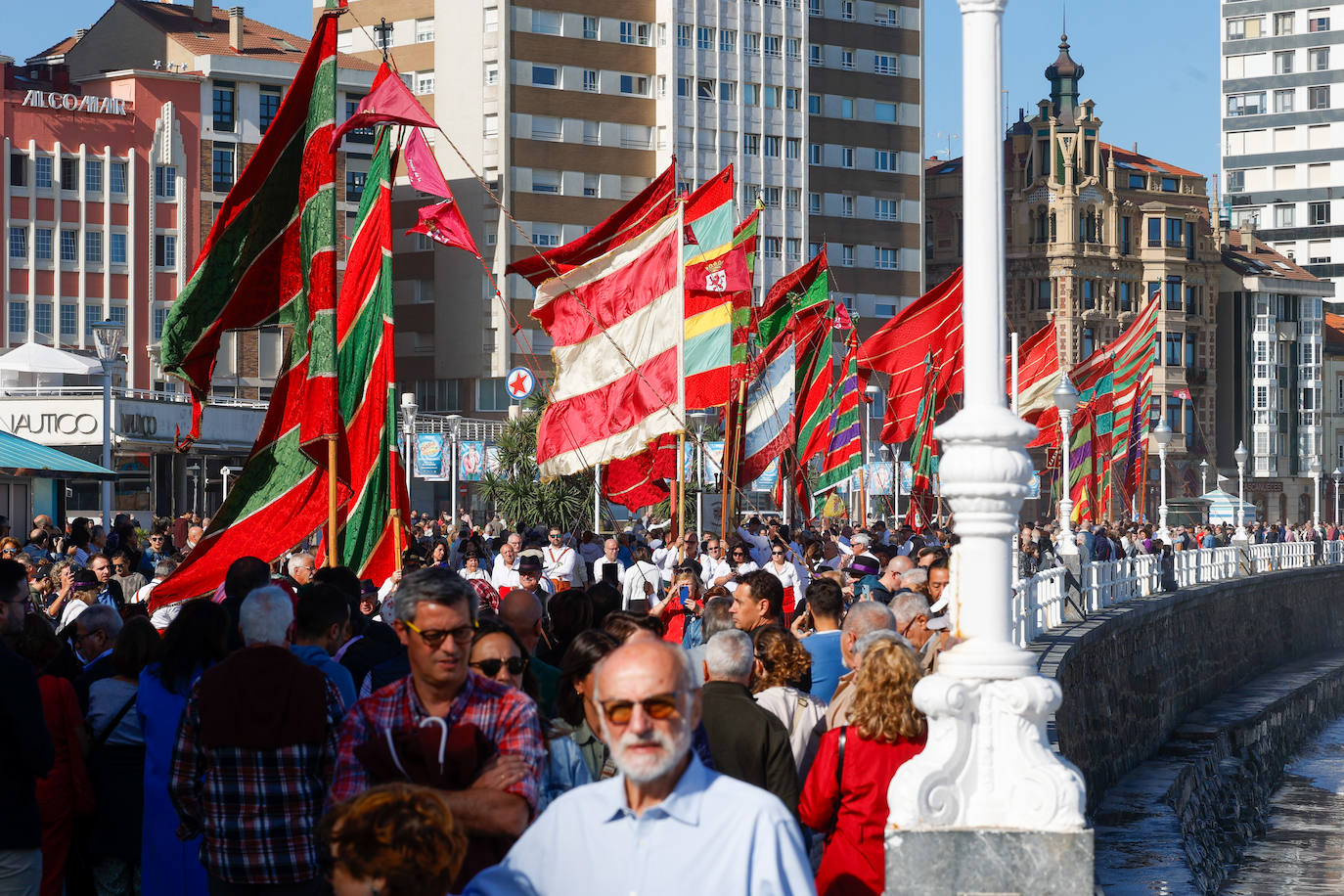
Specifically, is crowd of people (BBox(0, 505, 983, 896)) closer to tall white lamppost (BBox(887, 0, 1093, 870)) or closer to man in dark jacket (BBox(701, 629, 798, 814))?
man in dark jacket (BBox(701, 629, 798, 814))

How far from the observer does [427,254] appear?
78312 mm

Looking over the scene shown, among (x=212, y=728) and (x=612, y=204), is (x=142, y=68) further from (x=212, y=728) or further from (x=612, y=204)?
(x=212, y=728)

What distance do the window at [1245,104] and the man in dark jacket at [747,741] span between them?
11156 cm

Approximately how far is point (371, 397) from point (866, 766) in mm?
6200

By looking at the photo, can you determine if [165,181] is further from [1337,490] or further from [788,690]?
[788,690]

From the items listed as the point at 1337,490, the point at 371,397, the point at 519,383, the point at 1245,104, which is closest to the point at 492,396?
the point at 519,383

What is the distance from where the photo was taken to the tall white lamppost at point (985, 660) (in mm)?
6617

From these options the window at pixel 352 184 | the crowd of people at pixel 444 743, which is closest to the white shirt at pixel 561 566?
the crowd of people at pixel 444 743

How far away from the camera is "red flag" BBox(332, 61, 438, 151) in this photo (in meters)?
13.9

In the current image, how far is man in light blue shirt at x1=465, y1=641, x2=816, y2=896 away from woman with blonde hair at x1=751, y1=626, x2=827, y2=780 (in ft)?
11.2

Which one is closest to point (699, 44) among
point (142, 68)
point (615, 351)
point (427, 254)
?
point (427, 254)

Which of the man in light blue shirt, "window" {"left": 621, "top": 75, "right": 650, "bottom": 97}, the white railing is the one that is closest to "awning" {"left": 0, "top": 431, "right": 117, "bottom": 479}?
the white railing

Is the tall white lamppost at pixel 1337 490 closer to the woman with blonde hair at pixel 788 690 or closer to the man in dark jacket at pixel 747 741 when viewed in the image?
the woman with blonde hair at pixel 788 690

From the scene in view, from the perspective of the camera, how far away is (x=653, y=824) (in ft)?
13.9
